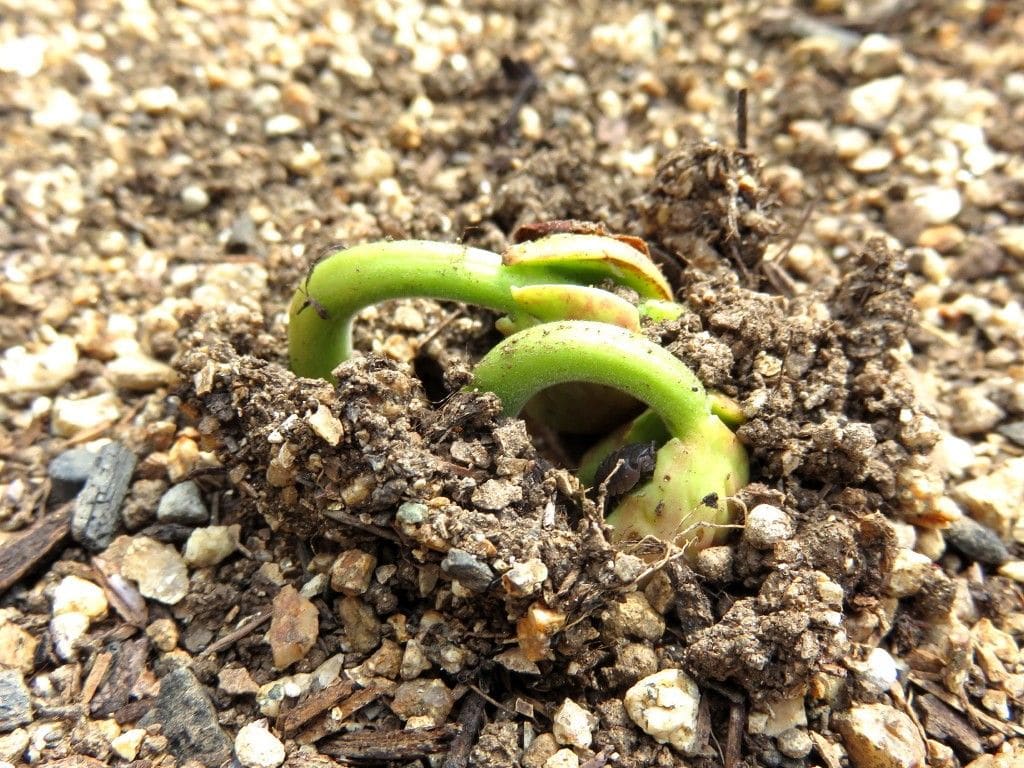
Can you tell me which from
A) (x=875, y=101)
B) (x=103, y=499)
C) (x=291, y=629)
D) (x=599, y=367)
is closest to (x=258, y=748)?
(x=291, y=629)

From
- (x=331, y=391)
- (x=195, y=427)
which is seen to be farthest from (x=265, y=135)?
(x=331, y=391)

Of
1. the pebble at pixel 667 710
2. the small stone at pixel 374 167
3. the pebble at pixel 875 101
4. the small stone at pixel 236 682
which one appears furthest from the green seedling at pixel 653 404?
the pebble at pixel 875 101

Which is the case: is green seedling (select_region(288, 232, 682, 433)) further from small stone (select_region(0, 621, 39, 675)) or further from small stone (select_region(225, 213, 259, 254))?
small stone (select_region(0, 621, 39, 675))

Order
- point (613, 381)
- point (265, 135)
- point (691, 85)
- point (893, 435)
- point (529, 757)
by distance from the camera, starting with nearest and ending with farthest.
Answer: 1. point (529, 757)
2. point (613, 381)
3. point (893, 435)
4. point (265, 135)
5. point (691, 85)

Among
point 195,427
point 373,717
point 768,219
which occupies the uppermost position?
point 768,219

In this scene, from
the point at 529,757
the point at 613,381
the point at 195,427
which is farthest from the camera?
the point at 195,427

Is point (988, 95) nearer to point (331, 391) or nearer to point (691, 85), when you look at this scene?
point (691, 85)

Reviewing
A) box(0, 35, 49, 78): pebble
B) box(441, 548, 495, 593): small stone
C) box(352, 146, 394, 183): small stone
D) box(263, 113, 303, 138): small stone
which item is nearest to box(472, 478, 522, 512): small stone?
box(441, 548, 495, 593): small stone
